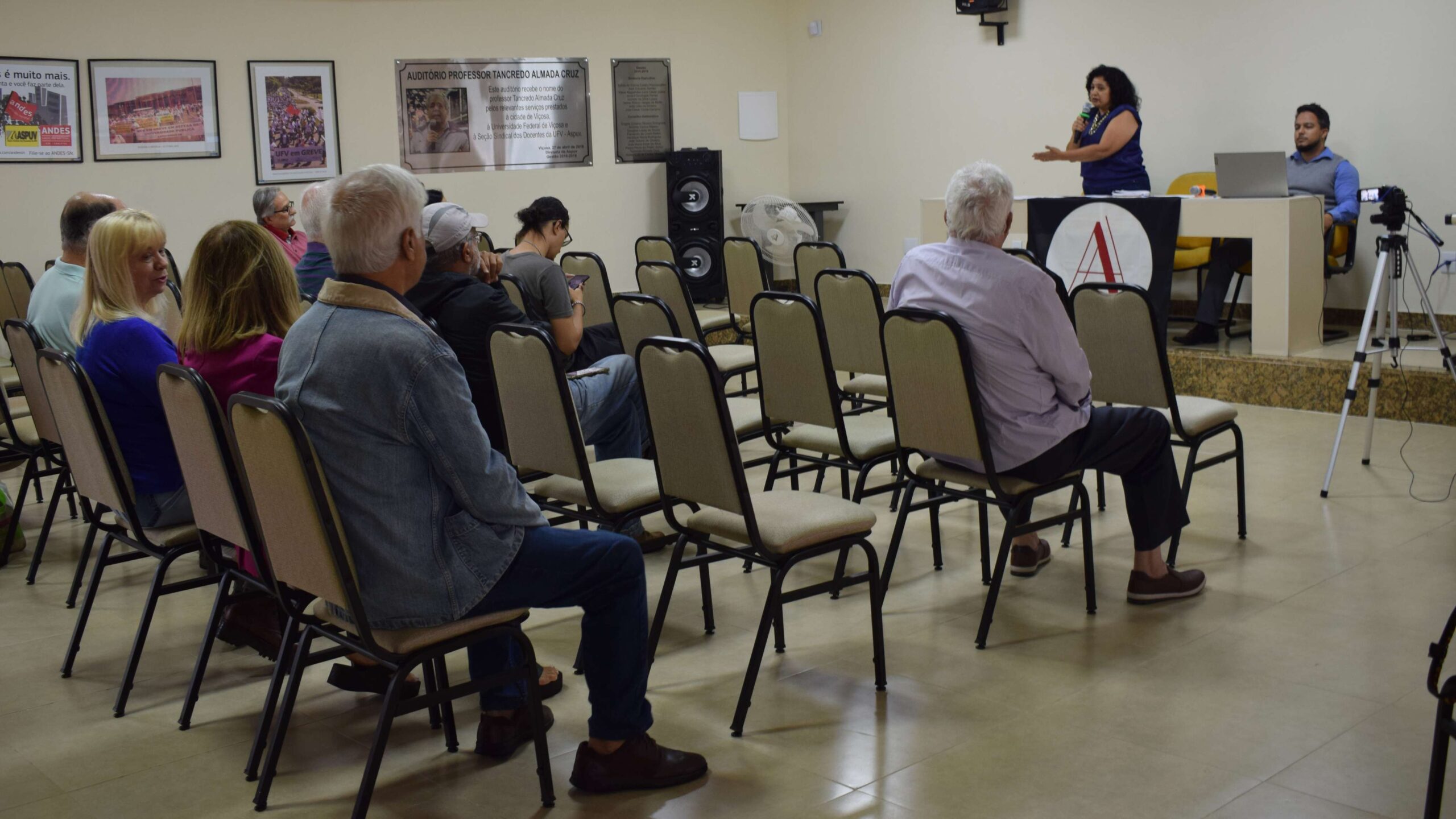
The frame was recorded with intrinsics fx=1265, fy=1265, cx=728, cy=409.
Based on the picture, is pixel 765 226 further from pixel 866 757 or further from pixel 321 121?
pixel 866 757

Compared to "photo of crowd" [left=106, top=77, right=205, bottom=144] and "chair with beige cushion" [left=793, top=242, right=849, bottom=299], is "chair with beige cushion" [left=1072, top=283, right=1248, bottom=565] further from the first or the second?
"photo of crowd" [left=106, top=77, right=205, bottom=144]

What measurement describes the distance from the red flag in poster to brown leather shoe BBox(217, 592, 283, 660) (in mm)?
5459

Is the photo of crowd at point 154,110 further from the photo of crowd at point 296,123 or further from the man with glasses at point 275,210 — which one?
the man with glasses at point 275,210

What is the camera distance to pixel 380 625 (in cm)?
230

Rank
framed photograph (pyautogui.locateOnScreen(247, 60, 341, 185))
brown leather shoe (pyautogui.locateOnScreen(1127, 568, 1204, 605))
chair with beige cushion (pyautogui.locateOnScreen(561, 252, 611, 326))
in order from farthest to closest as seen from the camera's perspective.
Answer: framed photograph (pyautogui.locateOnScreen(247, 60, 341, 185)) → chair with beige cushion (pyautogui.locateOnScreen(561, 252, 611, 326)) → brown leather shoe (pyautogui.locateOnScreen(1127, 568, 1204, 605))

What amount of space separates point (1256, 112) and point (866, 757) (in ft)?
20.5

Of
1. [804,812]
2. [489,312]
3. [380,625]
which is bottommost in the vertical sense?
[804,812]

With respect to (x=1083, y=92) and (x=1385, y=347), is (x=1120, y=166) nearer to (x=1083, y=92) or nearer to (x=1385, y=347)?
(x=1083, y=92)

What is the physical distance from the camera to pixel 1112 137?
7254mm

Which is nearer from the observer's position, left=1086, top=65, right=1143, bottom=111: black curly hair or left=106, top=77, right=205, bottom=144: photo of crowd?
left=1086, top=65, right=1143, bottom=111: black curly hair

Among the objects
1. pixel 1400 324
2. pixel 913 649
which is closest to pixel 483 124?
pixel 1400 324

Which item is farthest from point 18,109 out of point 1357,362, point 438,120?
point 1357,362

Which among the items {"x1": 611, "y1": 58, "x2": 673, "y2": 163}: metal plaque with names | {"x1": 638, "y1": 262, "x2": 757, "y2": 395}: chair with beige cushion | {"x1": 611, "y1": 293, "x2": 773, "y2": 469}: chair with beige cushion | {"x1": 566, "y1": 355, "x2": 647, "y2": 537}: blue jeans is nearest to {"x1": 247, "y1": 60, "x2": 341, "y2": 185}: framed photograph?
{"x1": 611, "y1": 58, "x2": 673, "y2": 163}: metal plaque with names

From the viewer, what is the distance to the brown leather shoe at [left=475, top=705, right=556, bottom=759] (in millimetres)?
2711
